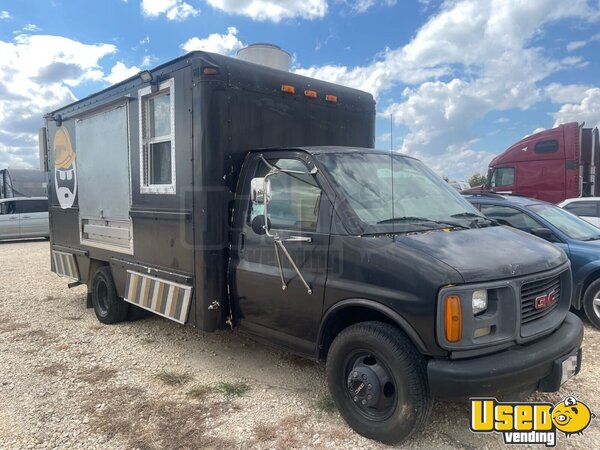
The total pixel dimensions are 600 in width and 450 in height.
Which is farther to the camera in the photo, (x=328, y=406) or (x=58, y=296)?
(x=58, y=296)

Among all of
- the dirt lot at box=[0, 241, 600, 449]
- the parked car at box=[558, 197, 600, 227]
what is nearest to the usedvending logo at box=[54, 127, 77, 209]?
the dirt lot at box=[0, 241, 600, 449]

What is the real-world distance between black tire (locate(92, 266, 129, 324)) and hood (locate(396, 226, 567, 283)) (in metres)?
4.36

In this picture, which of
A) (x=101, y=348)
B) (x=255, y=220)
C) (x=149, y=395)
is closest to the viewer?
(x=255, y=220)

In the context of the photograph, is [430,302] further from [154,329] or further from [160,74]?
[154,329]

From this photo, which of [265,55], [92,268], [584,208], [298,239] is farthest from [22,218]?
[584,208]

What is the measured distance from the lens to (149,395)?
Answer: 4250mm

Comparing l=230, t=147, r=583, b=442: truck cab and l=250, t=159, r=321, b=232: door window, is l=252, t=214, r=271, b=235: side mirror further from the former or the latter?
l=250, t=159, r=321, b=232: door window

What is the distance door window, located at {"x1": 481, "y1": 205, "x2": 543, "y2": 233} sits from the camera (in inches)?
265

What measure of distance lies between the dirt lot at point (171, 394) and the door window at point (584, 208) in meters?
5.38

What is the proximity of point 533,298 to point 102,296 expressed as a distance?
17.9 ft

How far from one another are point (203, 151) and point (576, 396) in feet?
12.9

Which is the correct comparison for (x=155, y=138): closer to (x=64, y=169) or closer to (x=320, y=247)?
(x=320, y=247)

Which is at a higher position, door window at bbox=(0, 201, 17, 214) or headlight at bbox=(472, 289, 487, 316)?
door window at bbox=(0, 201, 17, 214)

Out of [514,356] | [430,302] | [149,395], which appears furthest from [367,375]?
[149,395]
